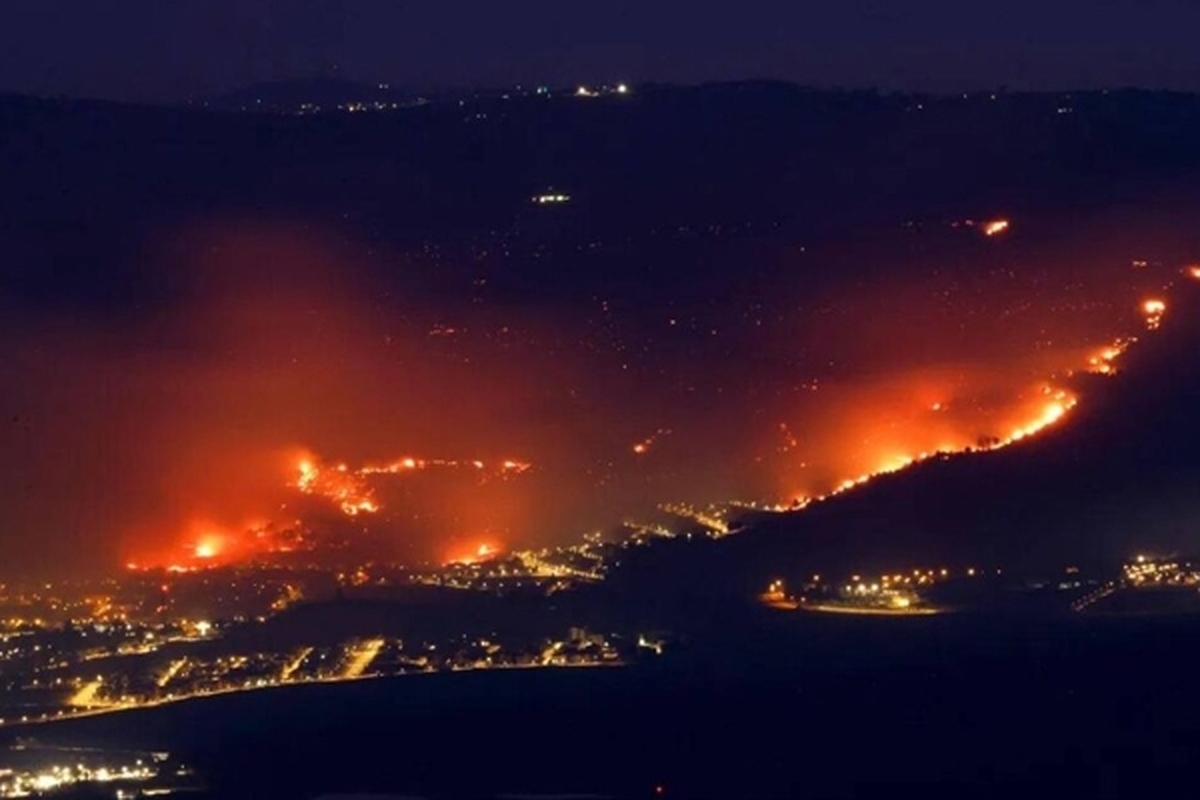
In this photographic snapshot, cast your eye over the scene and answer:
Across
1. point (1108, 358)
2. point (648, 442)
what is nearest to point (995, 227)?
point (1108, 358)

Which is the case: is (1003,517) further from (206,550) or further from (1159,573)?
(206,550)

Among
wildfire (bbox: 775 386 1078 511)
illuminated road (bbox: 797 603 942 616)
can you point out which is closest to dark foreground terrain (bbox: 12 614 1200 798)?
illuminated road (bbox: 797 603 942 616)

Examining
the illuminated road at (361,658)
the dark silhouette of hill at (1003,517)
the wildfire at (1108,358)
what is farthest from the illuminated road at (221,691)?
the wildfire at (1108,358)

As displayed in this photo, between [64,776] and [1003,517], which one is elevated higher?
[1003,517]

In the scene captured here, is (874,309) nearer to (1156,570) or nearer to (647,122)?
(647,122)

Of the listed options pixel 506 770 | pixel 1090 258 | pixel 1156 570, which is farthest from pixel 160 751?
pixel 1090 258

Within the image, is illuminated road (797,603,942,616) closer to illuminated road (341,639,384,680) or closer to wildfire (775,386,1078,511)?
illuminated road (341,639,384,680)
